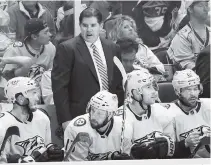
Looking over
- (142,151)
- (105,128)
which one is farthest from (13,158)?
(142,151)

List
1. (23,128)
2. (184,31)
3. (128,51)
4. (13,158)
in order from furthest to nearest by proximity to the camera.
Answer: (184,31) → (128,51) → (23,128) → (13,158)

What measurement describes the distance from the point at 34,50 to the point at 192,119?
1.35m

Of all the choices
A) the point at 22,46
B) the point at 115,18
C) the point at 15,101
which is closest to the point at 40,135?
the point at 15,101

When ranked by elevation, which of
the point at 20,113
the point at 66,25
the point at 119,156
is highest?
the point at 66,25

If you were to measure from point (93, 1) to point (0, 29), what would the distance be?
0.73 meters

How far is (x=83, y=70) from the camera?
4.94 m

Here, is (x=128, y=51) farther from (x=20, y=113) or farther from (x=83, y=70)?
(x=20, y=113)

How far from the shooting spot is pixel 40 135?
15.7 ft

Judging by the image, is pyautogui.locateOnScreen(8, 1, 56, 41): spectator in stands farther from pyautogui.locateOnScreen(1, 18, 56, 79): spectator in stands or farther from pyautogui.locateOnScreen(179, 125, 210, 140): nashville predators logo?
pyautogui.locateOnScreen(179, 125, 210, 140): nashville predators logo

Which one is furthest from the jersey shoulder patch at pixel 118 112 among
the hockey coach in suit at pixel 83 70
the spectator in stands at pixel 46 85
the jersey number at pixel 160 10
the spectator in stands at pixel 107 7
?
the jersey number at pixel 160 10

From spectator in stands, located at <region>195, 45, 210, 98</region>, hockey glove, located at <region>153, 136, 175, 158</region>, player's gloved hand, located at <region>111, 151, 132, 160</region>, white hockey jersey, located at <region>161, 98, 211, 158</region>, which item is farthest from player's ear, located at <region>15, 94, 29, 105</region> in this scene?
spectator in stands, located at <region>195, 45, 210, 98</region>

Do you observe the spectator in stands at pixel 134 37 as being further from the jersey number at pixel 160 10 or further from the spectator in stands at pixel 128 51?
the jersey number at pixel 160 10

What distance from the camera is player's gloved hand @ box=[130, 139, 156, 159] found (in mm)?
4879

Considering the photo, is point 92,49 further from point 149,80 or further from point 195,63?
point 195,63
